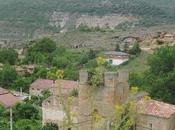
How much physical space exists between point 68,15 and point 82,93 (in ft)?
397

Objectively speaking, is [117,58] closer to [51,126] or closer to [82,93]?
[51,126]

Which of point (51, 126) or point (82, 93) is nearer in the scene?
point (82, 93)

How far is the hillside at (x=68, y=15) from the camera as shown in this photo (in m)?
126

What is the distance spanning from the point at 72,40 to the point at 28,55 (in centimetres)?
2222

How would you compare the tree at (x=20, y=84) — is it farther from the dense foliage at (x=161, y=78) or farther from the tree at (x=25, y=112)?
the dense foliage at (x=161, y=78)

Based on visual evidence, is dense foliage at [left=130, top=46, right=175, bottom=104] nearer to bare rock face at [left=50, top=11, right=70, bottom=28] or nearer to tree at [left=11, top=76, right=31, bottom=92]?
tree at [left=11, top=76, right=31, bottom=92]

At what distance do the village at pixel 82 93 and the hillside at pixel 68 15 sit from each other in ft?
162

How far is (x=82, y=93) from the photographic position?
21.9 metres

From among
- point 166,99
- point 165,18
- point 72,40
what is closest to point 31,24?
point 165,18

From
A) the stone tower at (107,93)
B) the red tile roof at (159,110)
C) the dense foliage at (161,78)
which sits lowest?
the dense foliage at (161,78)

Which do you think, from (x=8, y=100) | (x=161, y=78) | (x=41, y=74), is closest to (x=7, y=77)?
(x=41, y=74)

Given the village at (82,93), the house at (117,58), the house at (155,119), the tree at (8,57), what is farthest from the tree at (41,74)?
the house at (155,119)

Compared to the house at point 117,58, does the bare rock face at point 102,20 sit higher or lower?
lower

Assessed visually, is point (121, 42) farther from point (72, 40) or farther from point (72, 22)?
point (72, 22)
